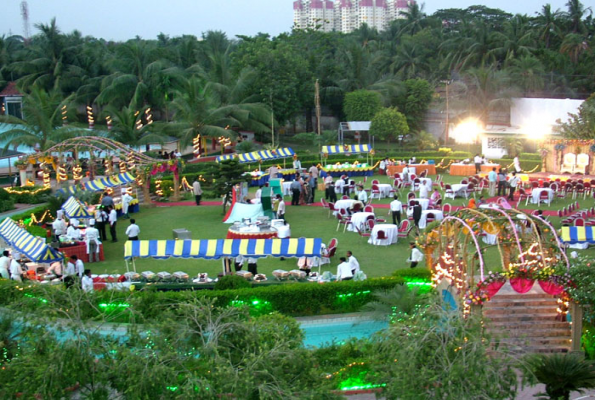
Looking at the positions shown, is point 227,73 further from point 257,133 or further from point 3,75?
point 3,75

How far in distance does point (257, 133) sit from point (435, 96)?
13.8 metres

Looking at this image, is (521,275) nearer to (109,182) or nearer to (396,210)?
(396,210)

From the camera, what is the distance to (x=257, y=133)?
51812 mm

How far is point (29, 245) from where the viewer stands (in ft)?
61.1

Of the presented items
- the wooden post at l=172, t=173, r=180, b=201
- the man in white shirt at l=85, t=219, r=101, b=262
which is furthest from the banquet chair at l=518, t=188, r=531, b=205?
the man in white shirt at l=85, t=219, r=101, b=262

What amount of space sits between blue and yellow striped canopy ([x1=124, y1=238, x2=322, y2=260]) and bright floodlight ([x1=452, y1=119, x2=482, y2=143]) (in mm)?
29801

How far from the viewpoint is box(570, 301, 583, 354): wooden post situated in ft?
44.3

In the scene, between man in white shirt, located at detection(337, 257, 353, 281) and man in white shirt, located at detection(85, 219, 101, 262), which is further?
man in white shirt, located at detection(85, 219, 101, 262)

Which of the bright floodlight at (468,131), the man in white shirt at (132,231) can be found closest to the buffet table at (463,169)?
the bright floodlight at (468,131)

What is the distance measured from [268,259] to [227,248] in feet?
11.3

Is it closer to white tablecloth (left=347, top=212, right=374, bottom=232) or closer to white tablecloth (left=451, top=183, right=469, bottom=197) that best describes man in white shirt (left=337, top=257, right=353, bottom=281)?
white tablecloth (left=347, top=212, right=374, bottom=232)

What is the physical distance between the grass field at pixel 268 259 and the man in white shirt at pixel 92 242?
38 cm

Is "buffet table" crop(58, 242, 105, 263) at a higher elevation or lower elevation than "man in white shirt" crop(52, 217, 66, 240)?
lower

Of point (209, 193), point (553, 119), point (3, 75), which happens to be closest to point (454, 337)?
point (209, 193)
